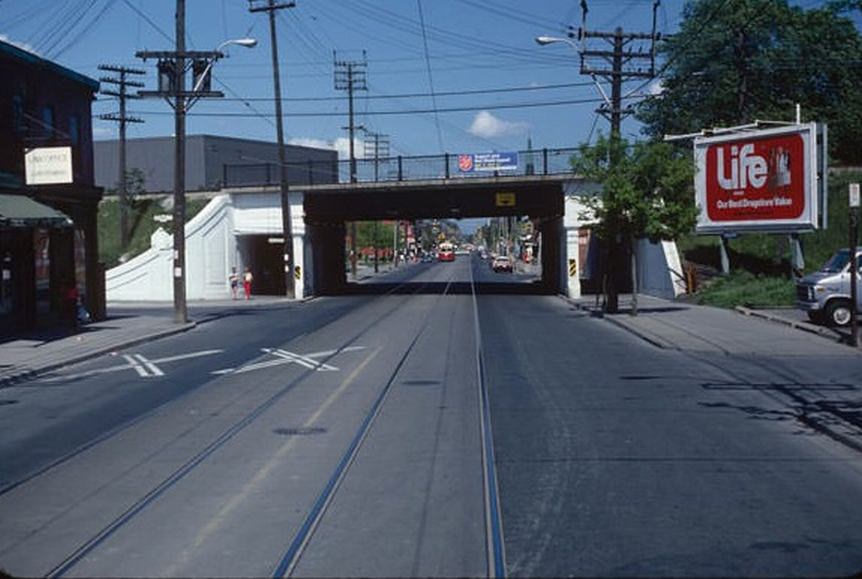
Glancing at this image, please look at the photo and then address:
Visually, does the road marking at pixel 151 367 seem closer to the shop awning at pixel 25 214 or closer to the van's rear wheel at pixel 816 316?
the shop awning at pixel 25 214

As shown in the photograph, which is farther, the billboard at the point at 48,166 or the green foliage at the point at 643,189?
the green foliage at the point at 643,189

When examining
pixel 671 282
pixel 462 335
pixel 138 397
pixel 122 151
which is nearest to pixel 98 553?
pixel 138 397

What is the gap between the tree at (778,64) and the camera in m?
63.4

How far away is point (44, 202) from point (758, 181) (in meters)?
22.3

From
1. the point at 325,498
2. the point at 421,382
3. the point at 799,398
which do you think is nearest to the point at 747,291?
the point at 799,398

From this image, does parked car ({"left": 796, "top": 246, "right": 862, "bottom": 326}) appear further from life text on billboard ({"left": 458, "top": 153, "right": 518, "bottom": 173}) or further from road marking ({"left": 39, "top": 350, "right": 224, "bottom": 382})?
life text on billboard ({"left": 458, "top": 153, "right": 518, "bottom": 173})

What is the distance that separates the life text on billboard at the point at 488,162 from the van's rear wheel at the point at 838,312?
77.0ft

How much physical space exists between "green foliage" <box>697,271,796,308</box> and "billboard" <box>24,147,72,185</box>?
2081cm

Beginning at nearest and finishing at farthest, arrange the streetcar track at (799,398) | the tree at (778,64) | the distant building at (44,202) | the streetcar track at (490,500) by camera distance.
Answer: the streetcar track at (490,500) → the streetcar track at (799,398) → the distant building at (44,202) → the tree at (778,64)

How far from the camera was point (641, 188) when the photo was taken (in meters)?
33.5

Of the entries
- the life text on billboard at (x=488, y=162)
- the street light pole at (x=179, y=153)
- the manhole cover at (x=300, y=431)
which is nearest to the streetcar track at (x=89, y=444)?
the manhole cover at (x=300, y=431)

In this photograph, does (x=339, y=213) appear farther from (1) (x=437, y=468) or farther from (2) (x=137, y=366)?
(1) (x=437, y=468)

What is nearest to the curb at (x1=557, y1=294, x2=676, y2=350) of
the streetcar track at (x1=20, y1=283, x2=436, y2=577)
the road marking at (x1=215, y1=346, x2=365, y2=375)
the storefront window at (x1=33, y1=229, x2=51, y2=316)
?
the road marking at (x1=215, y1=346, x2=365, y2=375)

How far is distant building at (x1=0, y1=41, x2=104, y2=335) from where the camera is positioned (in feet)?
91.3
